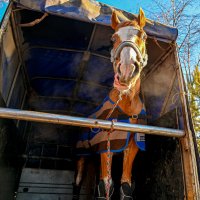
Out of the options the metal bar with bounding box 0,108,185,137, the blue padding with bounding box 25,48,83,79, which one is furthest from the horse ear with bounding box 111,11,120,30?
the metal bar with bounding box 0,108,185,137

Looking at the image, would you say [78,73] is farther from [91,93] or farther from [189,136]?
[189,136]

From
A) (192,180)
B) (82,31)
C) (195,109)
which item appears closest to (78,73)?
(82,31)

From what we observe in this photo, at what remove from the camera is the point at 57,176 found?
12.5ft

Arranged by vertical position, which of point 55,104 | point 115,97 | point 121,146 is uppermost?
point 55,104

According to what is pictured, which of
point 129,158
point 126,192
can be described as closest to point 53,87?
point 129,158

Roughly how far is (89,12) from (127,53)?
2.75 feet

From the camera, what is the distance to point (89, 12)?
6.89ft

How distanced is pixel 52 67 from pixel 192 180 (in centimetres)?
275

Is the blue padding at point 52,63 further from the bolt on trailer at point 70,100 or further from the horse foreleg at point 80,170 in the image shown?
the horse foreleg at point 80,170

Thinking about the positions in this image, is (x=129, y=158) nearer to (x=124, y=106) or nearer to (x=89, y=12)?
(x=124, y=106)

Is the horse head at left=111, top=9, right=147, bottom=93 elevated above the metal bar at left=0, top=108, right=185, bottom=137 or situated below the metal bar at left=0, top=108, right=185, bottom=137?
above

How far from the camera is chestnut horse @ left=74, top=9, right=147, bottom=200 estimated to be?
1.72m

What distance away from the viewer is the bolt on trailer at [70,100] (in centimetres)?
193

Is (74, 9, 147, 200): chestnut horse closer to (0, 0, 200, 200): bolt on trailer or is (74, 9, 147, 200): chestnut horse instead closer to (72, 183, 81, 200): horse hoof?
(0, 0, 200, 200): bolt on trailer
